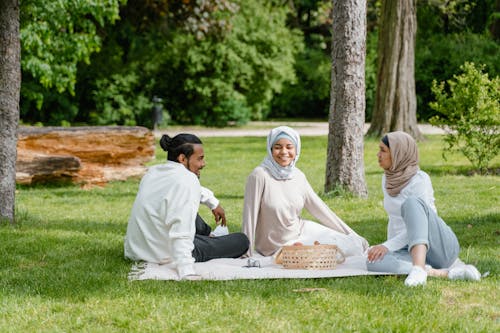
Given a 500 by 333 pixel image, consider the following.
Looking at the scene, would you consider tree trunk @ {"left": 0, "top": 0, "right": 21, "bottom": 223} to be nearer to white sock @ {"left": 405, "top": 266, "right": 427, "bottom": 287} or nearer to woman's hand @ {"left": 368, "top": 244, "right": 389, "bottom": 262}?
woman's hand @ {"left": 368, "top": 244, "right": 389, "bottom": 262}

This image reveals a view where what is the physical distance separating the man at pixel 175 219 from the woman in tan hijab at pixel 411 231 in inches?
53.3

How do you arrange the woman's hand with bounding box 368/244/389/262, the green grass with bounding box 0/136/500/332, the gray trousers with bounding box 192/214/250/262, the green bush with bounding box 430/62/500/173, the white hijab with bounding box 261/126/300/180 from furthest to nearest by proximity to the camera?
the green bush with bounding box 430/62/500/173 < the white hijab with bounding box 261/126/300/180 < the gray trousers with bounding box 192/214/250/262 < the woman's hand with bounding box 368/244/389/262 < the green grass with bounding box 0/136/500/332

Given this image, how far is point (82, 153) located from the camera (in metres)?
13.2

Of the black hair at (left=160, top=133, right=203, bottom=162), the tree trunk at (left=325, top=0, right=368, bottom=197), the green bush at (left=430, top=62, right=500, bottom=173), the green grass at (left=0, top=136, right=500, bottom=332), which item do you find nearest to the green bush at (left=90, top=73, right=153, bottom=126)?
the green bush at (left=430, top=62, right=500, bottom=173)

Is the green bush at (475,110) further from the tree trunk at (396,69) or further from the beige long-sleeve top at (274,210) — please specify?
the beige long-sleeve top at (274,210)

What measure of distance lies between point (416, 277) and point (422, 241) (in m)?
0.31

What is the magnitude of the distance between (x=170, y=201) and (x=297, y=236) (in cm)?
150

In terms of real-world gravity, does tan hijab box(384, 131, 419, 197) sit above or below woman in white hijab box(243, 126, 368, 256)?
above

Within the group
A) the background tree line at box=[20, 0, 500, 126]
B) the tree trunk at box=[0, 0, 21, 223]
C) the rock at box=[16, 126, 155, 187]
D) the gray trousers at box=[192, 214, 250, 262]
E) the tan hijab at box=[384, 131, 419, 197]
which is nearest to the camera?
the tan hijab at box=[384, 131, 419, 197]

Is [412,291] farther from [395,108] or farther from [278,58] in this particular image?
[278,58]

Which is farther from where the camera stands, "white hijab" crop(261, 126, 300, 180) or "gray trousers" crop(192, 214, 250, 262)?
"white hijab" crop(261, 126, 300, 180)

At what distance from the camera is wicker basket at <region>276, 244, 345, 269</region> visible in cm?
609

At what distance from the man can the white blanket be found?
109 mm

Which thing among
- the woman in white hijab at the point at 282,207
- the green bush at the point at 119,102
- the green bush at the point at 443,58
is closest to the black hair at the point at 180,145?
the woman in white hijab at the point at 282,207
